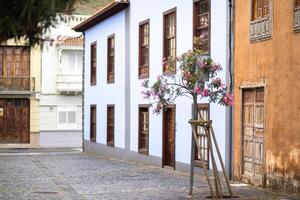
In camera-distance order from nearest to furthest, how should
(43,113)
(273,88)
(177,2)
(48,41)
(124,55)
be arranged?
1. (48,41)
2. (273,88)
3. (177,2)
4. (124,55)
5. (43,113)

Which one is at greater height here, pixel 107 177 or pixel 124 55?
pixel 124 55

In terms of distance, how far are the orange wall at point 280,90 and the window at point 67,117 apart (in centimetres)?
2599

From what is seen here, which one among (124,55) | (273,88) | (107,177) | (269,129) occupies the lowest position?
(107,177)

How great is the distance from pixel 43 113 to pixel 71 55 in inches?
156

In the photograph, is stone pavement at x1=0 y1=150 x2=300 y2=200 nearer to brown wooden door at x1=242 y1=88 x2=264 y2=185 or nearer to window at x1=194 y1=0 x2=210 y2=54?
brown wooden door at x1=242 y1=88 x2=264 y2=185

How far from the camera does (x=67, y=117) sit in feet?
133

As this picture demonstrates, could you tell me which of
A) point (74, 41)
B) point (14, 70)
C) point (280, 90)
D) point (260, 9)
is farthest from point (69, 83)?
point (280, 90)

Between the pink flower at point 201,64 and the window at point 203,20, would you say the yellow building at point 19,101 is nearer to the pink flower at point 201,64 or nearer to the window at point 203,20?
the window at point 203,20

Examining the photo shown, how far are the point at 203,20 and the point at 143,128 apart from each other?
20.8 feet

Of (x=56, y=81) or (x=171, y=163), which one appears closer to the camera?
(x=171, y=163)

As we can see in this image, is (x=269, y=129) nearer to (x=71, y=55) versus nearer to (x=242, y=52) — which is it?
(x=242, y=52)

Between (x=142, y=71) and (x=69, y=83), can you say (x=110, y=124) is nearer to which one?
(x=142, y=71)

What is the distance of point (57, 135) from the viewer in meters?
40.3

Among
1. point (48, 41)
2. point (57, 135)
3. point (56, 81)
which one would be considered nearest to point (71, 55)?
point (56, 81)
